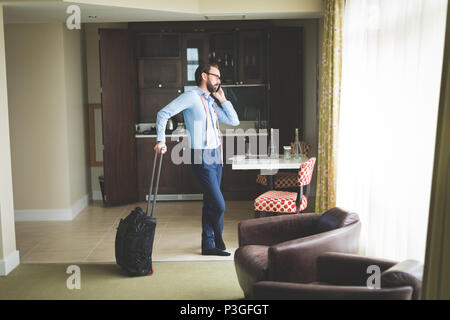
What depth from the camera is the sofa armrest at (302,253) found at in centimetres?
302

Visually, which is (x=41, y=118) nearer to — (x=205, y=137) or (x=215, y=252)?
(x=205, y=137)

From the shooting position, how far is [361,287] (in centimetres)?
244

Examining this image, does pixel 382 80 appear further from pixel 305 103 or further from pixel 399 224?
pixel 305 103

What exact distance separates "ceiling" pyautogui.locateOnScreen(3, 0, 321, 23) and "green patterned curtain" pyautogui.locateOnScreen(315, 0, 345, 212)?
0.85 meters

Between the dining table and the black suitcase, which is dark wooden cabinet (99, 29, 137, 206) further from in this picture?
the black suitcase

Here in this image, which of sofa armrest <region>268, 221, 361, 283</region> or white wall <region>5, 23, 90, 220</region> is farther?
white wall <region>5, 23, 90, 220</region>

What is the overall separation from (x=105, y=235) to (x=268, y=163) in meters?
2.01

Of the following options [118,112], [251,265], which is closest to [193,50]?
[118,112]

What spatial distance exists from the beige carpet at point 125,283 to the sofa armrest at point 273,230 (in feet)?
1.48

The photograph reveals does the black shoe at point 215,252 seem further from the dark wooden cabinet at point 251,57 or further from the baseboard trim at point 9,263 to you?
the dark wooden cabinet at point 251,57

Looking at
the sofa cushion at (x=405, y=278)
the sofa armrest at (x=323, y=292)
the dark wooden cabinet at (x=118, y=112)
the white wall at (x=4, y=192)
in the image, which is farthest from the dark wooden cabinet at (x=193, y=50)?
the sofa cushion at (x=405, y=278)

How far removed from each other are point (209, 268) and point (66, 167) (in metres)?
2.84

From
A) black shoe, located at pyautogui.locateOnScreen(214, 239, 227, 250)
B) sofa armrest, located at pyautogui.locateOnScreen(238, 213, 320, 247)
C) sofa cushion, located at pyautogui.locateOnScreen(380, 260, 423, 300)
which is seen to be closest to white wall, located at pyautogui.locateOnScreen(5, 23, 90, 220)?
black shoe, located at pyautogui.locateOnScreen(214, 239, 227, 250)

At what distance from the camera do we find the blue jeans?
15.1ft
